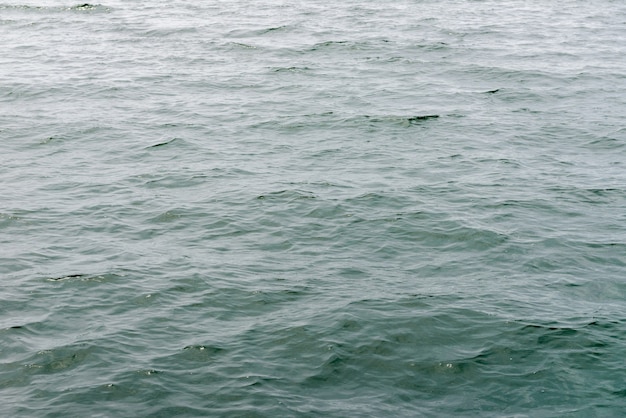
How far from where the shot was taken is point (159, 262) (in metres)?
22.8

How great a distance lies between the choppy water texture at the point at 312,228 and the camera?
18.0 meters

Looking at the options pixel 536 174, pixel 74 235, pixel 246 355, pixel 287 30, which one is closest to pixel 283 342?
pixel 246 355

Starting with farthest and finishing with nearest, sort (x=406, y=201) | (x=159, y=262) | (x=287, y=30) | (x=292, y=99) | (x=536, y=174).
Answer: (x=287, y=30) → (x=292, y=99) → (x=536, y=174) → (x=406, y=201) → (x=159, y=262)

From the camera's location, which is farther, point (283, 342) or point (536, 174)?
point (536, 174)

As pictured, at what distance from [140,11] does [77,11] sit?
3974 mm

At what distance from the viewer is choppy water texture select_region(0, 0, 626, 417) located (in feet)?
58.9

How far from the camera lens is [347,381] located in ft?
58.6

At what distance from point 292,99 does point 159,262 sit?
15.1 metres

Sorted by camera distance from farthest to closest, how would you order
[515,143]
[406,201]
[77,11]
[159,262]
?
[77,11], [515,143], [406,201], [159,262]

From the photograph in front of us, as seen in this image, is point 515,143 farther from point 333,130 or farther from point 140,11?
point 140,11

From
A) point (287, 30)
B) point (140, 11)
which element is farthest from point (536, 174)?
point (140, 11)

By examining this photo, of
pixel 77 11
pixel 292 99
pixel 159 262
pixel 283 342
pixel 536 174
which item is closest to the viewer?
pixel 283 342

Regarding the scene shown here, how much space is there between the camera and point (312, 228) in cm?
2502

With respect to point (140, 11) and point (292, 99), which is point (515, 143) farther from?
point (140, 11)
